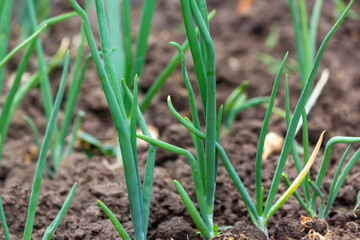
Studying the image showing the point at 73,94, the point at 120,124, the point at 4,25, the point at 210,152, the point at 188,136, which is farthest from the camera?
the point at 188,136

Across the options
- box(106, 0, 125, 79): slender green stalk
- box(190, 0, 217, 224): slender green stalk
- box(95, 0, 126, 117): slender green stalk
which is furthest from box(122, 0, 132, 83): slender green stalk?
box(190, 0, 217, 224): slender green stalk

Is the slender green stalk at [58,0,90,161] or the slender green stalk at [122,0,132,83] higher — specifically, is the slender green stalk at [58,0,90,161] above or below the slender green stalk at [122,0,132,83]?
below

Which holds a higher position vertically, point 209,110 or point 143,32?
point 143,32

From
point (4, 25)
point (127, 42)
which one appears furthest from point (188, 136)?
point (4, 25)

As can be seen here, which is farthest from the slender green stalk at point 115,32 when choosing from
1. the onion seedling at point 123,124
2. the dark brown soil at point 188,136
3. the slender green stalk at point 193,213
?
the slender green stalk at point 193,213

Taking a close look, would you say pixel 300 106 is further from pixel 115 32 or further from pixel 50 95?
pixel 50 95

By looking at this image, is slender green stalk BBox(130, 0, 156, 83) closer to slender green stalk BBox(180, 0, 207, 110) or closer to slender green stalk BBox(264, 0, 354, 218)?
slender green stalk BBox(180, 0, 207, 110)

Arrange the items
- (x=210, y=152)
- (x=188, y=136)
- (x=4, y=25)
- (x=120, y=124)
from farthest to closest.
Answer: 1. (x=188, y=136)
2. (x=4, y=25)
3. (x=210, y=152)
4. (x=120, y=124)

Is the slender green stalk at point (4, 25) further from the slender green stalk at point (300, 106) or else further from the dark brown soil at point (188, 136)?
the slender green stalk at point (300, 106)

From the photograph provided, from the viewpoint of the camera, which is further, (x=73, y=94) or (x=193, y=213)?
(x=73, y=94)
